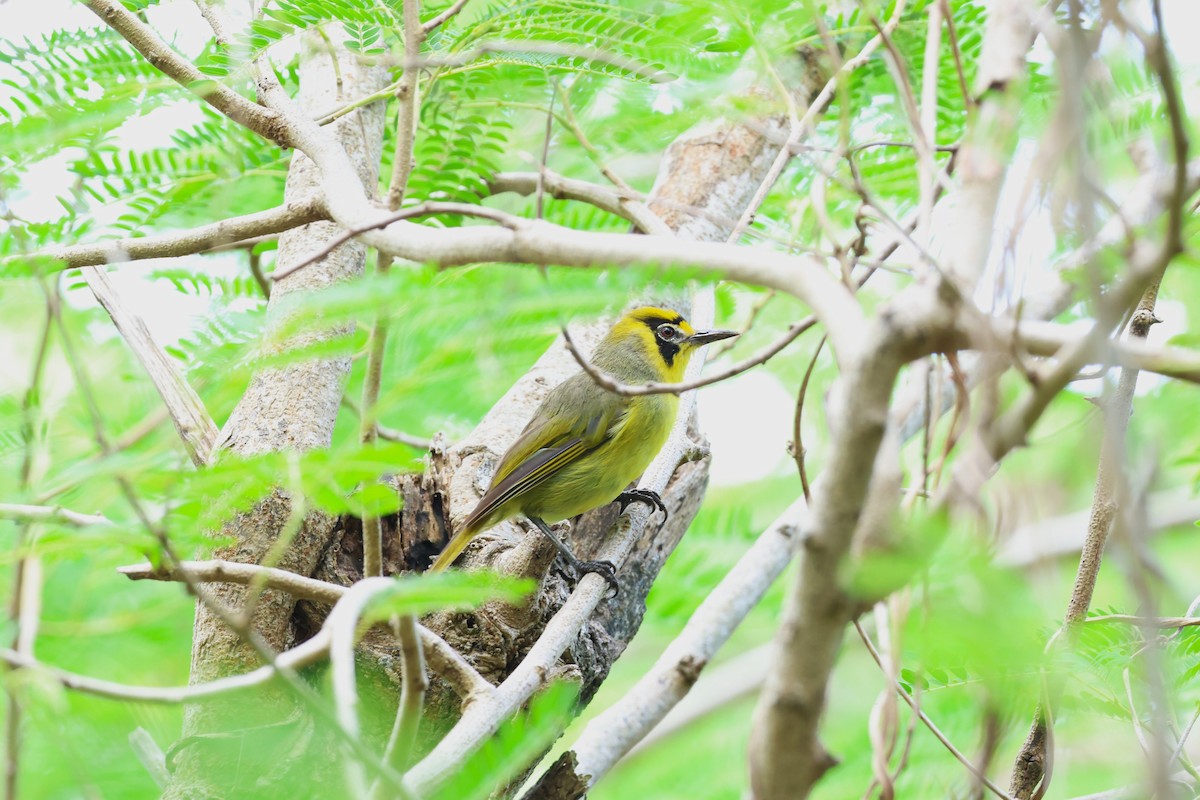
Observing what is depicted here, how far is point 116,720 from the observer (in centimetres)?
216

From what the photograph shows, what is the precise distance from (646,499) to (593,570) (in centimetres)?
63

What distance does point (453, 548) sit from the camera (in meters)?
3.49

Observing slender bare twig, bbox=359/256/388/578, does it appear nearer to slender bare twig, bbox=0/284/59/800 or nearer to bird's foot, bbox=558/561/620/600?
slender bare twig, bbox=0/284/59/800

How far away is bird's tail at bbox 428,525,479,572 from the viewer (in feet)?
11.3

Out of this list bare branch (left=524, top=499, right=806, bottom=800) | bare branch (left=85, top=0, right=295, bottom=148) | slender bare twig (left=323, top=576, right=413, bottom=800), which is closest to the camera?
slender bare twig (left=323, top=576, right=413, bottom=800)

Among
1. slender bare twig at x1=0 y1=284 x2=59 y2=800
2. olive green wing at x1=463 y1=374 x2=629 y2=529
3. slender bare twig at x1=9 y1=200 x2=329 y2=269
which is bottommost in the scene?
olive green wing at x1=463 y1=374 x2=629 y2=529

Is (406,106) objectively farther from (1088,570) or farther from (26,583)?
(1088,570)

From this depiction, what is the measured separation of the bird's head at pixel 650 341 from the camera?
5004mm

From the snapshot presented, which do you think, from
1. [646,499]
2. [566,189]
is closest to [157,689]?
[646,499]

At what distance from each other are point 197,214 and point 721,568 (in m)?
2.76

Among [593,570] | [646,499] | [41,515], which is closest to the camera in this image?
[41,515]

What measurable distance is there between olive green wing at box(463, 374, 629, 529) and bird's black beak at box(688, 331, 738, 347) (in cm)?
45

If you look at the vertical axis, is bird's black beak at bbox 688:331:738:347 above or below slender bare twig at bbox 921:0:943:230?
below

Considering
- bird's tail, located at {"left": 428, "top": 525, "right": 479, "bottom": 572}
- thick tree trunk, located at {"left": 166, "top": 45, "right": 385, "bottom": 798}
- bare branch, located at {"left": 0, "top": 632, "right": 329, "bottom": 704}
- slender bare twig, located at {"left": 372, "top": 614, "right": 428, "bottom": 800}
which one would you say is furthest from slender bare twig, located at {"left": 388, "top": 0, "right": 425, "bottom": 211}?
bird's tail, located at {"left": 428, "top": 525, "right": 479, "bottom": 572}
